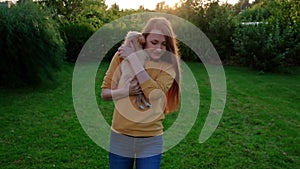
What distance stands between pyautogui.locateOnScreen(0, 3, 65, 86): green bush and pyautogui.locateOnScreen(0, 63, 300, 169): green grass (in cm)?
34

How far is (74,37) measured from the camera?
11.6 meters

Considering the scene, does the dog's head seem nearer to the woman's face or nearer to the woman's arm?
the woman's face

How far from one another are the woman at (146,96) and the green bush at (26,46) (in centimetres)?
523

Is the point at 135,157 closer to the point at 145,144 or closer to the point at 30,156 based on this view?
the point at 145,144

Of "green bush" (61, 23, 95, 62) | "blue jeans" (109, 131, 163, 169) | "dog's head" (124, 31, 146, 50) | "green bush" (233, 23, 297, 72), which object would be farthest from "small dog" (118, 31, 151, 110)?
"green bush" (61, 23, 95, 62)

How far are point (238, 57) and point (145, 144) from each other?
33.5 ft

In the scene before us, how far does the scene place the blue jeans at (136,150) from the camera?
72.9 inches

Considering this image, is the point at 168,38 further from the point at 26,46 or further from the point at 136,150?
the point at 26,46

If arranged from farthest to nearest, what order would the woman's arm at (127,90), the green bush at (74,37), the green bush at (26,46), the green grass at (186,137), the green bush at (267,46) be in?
the green bush at (74,37) < the green bush at (267,46) < the green bush at (26,46) < the green grass at (186,137) < the woman's arm at (127,90)

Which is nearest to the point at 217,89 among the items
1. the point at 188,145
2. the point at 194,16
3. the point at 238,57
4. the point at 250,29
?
the point at 188,145

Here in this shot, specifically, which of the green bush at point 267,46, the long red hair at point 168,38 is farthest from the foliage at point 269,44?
the long red hair at point 168,38

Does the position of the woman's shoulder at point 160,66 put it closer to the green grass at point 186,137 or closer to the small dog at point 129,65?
the small dog at point 129,65

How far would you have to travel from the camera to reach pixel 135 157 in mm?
1889

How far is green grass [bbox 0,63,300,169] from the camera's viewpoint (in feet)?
11.7
